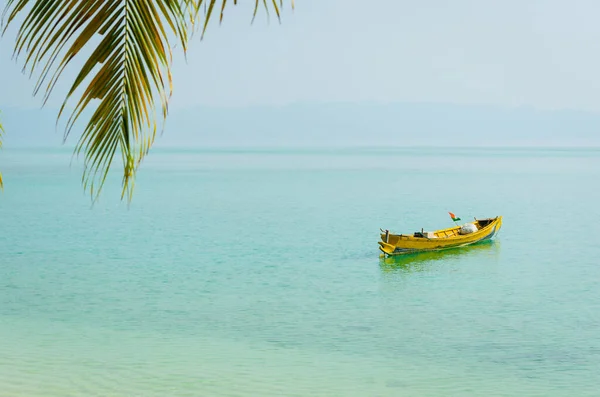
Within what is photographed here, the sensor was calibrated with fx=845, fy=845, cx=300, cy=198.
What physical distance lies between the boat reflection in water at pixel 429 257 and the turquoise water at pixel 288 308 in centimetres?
10

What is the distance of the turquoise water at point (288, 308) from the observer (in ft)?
37.1

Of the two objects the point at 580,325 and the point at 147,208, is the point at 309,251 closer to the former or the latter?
the point at 580,325

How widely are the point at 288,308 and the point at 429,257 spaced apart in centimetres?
823

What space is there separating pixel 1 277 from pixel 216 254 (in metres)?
6.91

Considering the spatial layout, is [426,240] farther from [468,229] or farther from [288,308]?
[288,308]

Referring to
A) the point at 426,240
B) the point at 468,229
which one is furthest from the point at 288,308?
the point at 468,229

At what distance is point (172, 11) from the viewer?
5.33 ft

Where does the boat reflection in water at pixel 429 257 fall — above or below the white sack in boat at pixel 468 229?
below

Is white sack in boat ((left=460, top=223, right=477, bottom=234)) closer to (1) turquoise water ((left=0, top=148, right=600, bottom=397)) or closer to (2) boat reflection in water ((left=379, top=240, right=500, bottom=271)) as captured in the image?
(2) boat reflection in water ((left=379, top=240, right=500, bottom=271))

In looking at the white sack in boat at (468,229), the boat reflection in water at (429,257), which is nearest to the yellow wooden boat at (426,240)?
the white sack in boat at (468,229)

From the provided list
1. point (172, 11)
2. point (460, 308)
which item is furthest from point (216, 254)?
point (172, 11)

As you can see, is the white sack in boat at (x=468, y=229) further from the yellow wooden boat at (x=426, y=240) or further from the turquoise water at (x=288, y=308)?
the turquoise water at (x=288, y=308)

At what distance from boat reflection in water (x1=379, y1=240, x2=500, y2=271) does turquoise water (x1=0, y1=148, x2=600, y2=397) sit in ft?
0.32

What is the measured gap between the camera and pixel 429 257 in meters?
24.5
